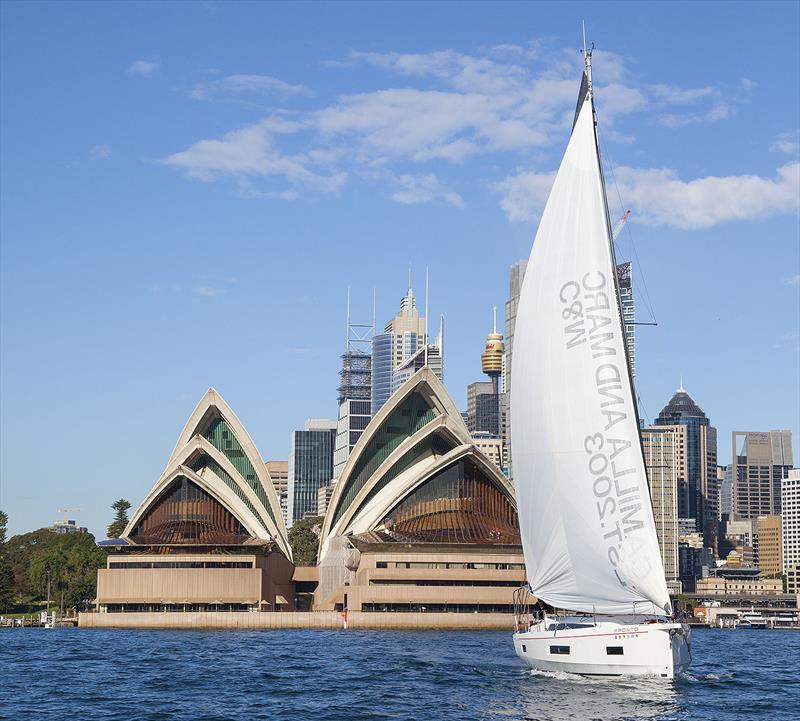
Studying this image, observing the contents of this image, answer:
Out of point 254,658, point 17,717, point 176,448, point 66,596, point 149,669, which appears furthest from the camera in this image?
point 66,596

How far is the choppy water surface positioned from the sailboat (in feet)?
6.22

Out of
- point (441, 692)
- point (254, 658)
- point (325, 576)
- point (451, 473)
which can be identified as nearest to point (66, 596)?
point (325, 576)

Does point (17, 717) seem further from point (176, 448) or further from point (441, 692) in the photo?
point (176, 448)

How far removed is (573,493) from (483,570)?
71.6 m

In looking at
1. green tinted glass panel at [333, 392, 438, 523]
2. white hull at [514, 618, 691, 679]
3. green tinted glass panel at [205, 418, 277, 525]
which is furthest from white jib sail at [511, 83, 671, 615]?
green tinted glass panel at [205, 418, 277, 525]

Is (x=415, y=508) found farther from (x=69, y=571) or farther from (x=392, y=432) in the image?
(x=69, y=571)

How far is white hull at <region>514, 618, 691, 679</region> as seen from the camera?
43125 mm

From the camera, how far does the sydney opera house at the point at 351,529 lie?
116438 mm

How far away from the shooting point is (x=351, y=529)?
13088cm

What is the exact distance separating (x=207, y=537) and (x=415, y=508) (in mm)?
22287

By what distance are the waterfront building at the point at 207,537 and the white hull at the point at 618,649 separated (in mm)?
79305

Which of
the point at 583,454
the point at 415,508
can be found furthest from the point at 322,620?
the point at 583,454

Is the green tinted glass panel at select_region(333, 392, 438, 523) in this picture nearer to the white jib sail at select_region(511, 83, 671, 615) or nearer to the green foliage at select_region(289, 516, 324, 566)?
the green foliage at select_region(289, 516, 324, 566)

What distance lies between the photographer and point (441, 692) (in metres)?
46.6
